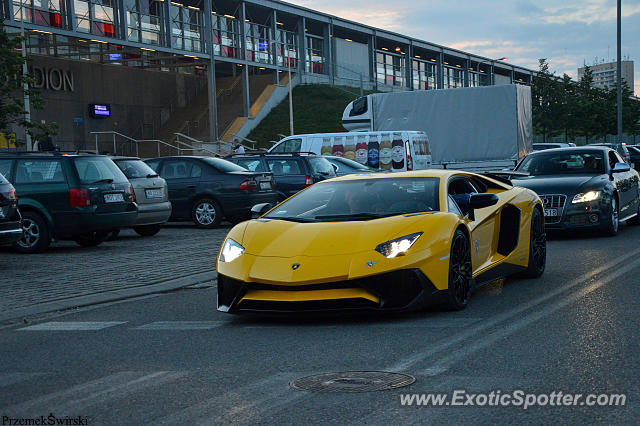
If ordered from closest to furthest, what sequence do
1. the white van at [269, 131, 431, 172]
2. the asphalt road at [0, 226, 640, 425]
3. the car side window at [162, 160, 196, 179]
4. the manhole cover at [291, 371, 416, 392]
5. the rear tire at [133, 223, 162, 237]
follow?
the asphalt road at [0, 226, 640, 425]
the manhole cover at [291, 371, 416, 392]
the rear tire at [133, 223, 162, 237]
the car side window at [162, 160, 196, 179]
the white van at [269, 131, 431, 172]

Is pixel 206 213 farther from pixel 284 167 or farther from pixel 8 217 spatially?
pixel 8 217

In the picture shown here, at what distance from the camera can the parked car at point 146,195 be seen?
17109 millimetres

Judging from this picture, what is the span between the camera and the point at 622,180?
615 inches

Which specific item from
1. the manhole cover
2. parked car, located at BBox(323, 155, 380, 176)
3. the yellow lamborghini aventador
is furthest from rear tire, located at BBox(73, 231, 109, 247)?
the manhole cover

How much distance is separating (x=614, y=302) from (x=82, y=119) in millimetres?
41108

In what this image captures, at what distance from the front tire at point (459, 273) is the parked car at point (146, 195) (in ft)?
32.7

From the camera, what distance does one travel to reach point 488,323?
698 centimetres

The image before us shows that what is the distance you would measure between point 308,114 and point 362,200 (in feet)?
163

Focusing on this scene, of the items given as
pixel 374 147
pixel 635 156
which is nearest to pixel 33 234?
pixel 374 147

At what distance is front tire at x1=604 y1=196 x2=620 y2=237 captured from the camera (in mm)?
14562

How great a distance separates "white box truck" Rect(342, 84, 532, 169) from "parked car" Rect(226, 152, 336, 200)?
8.91 meters

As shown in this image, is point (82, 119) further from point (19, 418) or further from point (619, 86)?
point (19, 418)

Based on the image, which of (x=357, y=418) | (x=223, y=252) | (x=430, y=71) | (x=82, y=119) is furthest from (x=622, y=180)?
(x=430, y=71)

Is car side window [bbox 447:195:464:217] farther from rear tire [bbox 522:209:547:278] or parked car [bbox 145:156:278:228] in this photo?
parked car [bbox 145:156:278:228]
